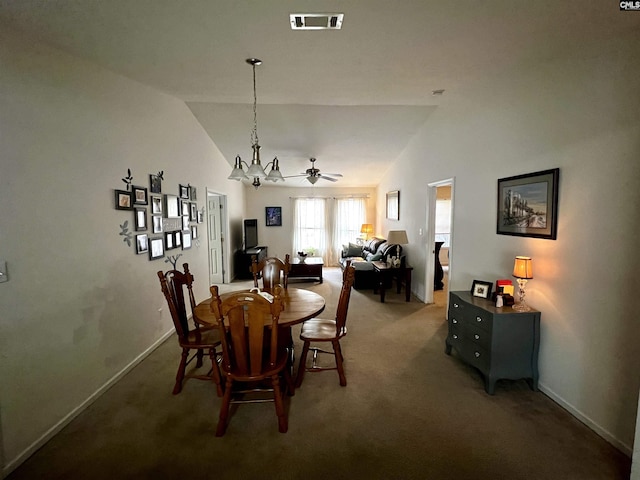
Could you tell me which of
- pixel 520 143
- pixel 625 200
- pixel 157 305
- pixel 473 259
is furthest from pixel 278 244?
pixel 625 200

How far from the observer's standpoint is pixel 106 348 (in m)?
2.47

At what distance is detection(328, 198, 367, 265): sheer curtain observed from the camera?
321 inches

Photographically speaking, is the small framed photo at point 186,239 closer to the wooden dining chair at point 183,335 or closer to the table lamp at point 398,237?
the wooden dining chair at point 183,335

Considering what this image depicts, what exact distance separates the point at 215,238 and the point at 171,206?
8.42ft

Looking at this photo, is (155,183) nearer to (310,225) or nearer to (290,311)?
(290,311)

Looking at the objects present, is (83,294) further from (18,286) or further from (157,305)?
(157,305)

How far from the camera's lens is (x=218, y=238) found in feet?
19.9

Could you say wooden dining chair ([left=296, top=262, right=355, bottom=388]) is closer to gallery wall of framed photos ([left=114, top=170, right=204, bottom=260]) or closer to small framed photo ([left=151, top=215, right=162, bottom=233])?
gallery wall of framed photos ([left=114, top=170, right=204, bottom=260])

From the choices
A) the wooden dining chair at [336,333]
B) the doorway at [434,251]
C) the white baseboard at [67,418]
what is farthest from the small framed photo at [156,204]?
the doorway at [434,251]

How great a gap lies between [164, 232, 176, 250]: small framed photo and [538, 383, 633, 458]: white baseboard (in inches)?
158

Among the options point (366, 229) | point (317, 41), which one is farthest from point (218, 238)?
point (317, 41)

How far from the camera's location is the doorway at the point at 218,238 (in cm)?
592

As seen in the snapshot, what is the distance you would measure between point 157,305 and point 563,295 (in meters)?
3.87

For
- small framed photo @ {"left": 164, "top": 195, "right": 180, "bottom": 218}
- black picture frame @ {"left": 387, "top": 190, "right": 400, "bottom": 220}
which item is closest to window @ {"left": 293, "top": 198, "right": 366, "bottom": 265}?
black picture frame @ {"left": 387, "top": 190, "right": 400, "bottom": 220}
